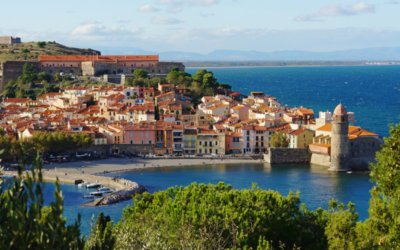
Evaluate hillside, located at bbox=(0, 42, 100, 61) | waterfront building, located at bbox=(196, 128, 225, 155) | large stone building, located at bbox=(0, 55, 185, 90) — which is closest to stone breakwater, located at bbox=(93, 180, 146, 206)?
waterfront building, located at bbox=(196, 128, 225, 155)

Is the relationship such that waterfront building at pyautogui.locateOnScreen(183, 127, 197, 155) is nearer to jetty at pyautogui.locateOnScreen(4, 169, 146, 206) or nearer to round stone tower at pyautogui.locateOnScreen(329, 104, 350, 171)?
round stone tower at pyautogui.locateOnScreen(329, 104, 350, 171)

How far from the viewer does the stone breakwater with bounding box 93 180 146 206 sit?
104 feet

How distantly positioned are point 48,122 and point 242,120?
11858mm

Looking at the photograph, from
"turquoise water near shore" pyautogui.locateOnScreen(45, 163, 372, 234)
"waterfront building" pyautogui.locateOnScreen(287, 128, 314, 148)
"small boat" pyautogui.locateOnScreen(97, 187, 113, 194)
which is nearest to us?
"turquoise water near shore" pyautogui.locateOnScreen(45, 163, 372, 234)

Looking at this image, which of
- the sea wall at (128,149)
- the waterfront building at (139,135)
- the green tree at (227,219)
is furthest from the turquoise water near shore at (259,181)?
the green tree at (227,219)

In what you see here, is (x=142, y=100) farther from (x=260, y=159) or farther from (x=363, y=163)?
(x=363, y=163)

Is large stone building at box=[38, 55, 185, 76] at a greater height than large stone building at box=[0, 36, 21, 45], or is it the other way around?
large stone building at box=[0, 36, 21, 45]

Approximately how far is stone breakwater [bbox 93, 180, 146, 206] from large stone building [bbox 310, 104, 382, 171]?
35.9ft

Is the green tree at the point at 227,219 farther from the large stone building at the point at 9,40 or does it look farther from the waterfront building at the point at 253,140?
the large stone building at the point at 9,40

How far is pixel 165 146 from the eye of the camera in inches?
1829

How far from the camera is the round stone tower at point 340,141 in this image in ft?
133

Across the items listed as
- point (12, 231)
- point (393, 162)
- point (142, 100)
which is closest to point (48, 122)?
point (142, 100)

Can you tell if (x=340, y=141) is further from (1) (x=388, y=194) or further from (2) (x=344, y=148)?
(1) (x=388, y=194)

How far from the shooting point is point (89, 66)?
72.1 metres
